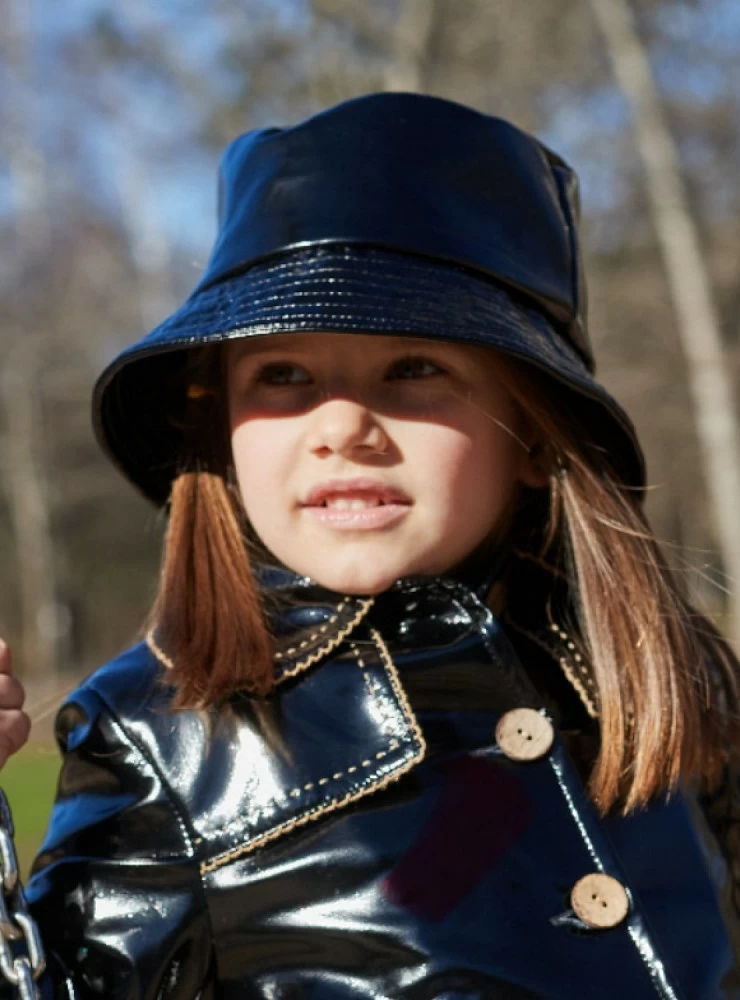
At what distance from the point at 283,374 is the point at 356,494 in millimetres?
182

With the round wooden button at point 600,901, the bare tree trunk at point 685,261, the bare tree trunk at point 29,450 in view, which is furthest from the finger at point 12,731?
the bare tree trunk at point 29,450

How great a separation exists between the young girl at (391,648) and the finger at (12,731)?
96 mm

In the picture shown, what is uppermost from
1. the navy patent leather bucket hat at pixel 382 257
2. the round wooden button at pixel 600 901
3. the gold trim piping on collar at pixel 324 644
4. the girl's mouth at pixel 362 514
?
the navy patent leather bucket hat at pixel 382 257

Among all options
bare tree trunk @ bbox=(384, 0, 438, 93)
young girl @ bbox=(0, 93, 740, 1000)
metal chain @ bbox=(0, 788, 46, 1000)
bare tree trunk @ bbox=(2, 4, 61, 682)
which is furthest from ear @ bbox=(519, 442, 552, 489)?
bare tree trunk @ bbox=(2, 4, 61, 682)

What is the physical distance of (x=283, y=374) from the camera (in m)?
1.70

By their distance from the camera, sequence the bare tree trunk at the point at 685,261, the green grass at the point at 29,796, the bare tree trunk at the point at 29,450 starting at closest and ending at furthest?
the green grass at the point at 29,796
the bare tree trunk at the point at 685,261
the bare tree trunk at the point at 29,450

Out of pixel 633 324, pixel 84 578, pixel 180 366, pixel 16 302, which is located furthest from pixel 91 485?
pixel 180 366

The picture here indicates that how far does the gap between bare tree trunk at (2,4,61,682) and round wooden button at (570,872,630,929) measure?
1541 centimetres

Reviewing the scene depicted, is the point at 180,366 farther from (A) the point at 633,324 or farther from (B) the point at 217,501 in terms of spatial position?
(A) the point at 633,324

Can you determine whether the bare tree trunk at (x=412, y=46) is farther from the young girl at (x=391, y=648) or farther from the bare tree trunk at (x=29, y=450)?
the young girl at (x=391, y=648)

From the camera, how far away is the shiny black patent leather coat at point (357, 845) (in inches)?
58.1

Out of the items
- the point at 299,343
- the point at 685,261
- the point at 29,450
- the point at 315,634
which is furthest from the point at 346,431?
the point at 29,450

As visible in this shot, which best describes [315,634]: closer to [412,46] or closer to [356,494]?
[356,494]

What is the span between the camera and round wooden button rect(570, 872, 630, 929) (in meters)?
1.54
